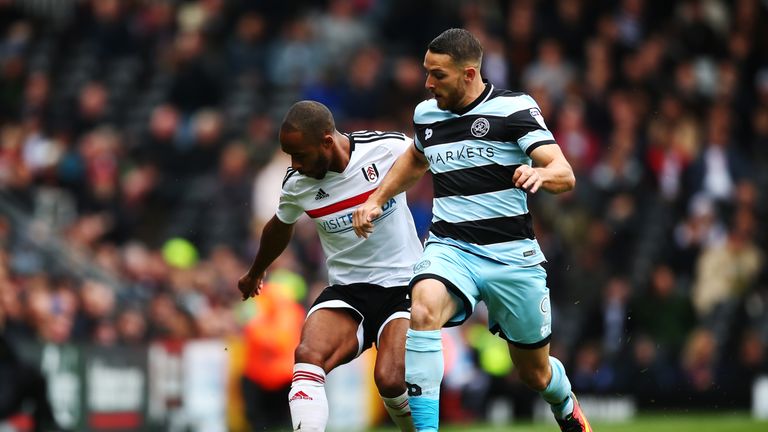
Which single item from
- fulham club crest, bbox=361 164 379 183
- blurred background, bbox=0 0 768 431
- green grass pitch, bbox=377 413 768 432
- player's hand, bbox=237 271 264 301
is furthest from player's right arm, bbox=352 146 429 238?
blurred background, bbox=0 0 768 431

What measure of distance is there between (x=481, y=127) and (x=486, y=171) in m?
0.27

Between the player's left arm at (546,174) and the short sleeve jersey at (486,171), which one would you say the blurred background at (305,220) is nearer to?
the short sleeve jersey at (486,171)

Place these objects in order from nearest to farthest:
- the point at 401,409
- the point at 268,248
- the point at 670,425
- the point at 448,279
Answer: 1. the point at 448,279
2. the point at 401,409
3. the point at 268,248
4. the point at 670,425

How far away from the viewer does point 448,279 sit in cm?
→ 847

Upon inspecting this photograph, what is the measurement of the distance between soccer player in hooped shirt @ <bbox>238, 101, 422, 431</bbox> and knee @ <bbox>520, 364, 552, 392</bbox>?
78 cm

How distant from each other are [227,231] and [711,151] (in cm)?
656

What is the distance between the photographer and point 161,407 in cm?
1567

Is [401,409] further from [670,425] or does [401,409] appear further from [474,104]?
[670,425]

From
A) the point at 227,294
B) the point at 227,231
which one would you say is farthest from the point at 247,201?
the point at 227,294

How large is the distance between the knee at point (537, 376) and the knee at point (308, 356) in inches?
50.2

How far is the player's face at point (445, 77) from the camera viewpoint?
8.58 meters

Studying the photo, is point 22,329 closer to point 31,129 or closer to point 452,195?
point 31,129

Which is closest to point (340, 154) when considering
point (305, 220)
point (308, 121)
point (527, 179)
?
point (308, 121)

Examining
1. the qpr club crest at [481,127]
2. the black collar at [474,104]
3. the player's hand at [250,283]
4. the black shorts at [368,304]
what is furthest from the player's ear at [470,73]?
the player's hand at [250,283]
